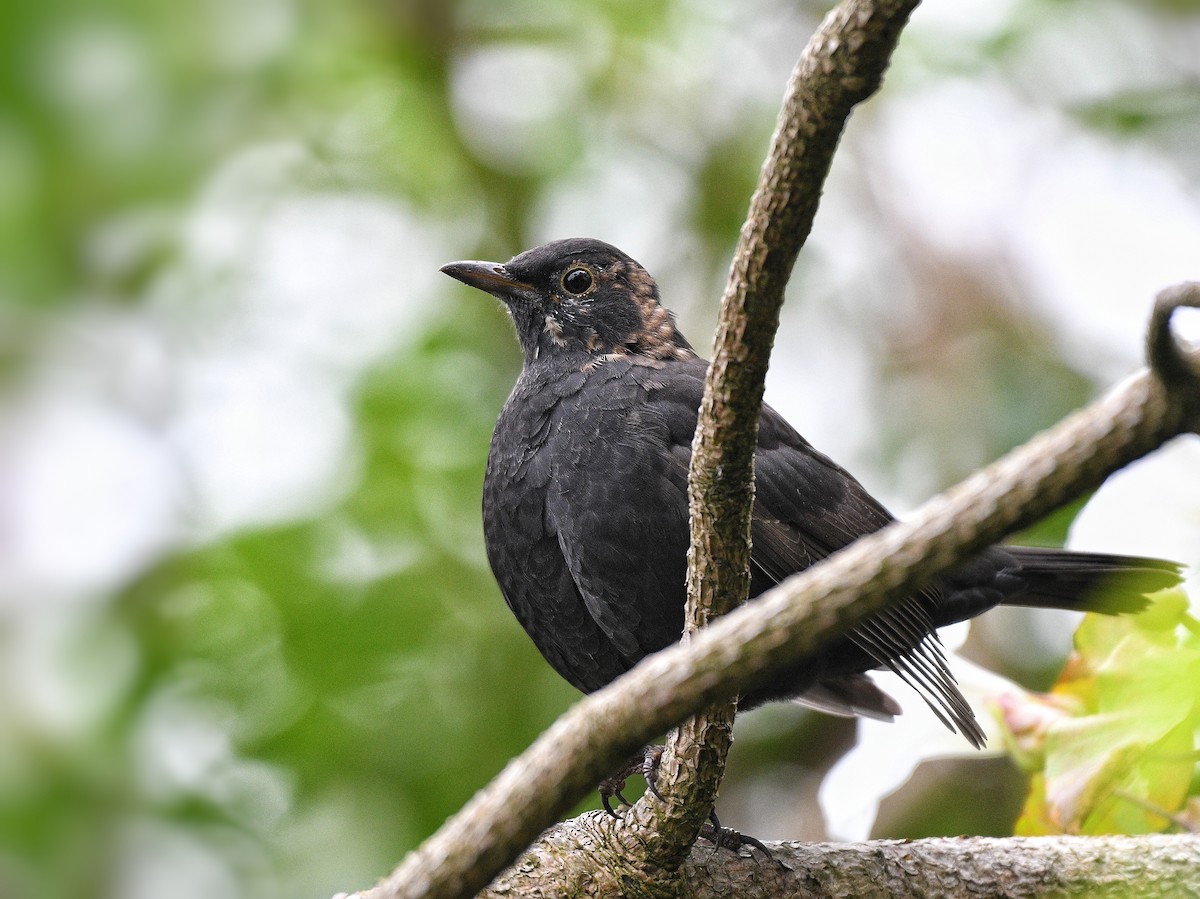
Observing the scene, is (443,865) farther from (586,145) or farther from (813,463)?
(586,145)

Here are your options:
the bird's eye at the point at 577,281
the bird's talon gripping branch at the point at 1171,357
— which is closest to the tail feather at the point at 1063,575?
the bird's eye at the point at 577,281

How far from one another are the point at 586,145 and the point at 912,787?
3.13 meters

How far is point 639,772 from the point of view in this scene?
10.4 feet

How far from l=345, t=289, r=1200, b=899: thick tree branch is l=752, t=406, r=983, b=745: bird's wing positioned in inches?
62.4

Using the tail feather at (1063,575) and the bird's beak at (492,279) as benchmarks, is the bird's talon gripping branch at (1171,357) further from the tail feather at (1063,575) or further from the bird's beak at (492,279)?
the bird's beak at (492,279)

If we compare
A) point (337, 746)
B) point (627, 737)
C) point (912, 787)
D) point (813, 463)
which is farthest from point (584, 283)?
point (627, 737)

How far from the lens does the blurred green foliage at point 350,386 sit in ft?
10.4

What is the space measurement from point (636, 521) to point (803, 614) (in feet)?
6.00

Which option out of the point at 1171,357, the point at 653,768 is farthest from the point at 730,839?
the point at 1171,357

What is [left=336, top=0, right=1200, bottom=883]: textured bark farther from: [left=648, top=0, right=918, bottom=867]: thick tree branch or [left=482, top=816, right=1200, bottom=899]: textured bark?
[left=482, top=816, right=1200, bottom=899]: textured bark

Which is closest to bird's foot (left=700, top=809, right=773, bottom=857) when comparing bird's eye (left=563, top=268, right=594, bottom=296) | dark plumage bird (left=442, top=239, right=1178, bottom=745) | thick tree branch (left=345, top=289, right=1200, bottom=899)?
dark plumage bird (left=442, top=239, right=1178, bottom=745)

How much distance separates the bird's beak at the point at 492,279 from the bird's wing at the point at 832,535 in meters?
0.89

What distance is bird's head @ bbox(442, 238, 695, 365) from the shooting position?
4.02m

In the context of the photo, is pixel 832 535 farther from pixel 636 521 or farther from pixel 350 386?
pixel 350 386
